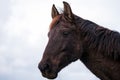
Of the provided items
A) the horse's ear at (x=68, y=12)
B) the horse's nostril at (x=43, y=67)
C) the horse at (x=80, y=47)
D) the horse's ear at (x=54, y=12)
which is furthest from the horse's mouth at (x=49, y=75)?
the horse's ear at (x=54, y=12)

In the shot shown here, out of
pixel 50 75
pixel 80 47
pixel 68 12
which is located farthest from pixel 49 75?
pixel 68 12

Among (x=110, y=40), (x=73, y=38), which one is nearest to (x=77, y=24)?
(x=73, y=38)

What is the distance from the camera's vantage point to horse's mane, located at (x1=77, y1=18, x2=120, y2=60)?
353 inches

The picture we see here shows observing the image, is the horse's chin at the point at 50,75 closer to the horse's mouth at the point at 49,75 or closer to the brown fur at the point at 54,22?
the horse's mouth at the point at 49,75

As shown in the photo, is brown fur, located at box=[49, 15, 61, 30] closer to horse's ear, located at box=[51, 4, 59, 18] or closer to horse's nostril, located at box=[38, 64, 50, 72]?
horse's ear, located at box=[51, 4, 59, 18]

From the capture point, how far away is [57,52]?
30.8 ft

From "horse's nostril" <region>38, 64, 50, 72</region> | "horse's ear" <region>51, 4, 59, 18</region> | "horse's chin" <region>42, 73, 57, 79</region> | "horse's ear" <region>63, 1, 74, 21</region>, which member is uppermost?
"horse's ear" <region>63, 1, 74, 21</region>

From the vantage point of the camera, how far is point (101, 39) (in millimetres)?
9234

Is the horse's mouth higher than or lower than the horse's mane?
lower

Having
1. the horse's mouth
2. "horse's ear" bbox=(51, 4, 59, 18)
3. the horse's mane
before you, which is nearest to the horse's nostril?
the horse's mouth

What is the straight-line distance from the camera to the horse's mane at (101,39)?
8969mm

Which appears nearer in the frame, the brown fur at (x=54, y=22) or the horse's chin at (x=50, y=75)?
the horse's chin at (x=50, y=75)

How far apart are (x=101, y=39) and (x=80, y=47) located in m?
0.53

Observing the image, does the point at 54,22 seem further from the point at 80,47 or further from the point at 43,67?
the point at 43,67
